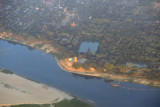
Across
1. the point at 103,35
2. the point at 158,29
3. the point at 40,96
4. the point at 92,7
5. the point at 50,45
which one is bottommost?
the point at 40,96

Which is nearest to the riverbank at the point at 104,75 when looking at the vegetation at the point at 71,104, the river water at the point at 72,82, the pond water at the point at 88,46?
the river water at the point at 72,82

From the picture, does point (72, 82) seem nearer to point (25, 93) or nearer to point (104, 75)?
point (104, 75)

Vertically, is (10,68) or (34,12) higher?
(34,12)

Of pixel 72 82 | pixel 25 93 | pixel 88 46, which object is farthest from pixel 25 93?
pixel 88 46

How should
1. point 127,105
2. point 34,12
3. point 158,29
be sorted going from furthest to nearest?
point 34,12 < point 158,29 < point 127,105

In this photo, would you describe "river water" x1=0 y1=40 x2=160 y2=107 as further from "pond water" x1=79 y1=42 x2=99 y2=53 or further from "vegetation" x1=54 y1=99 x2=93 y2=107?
"pond water" x1=79 y1=42 x2=99 y2=53

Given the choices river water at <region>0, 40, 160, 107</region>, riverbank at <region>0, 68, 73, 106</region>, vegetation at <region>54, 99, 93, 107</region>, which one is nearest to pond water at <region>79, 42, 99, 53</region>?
river water at <region>0, 40, 160, 107</region>

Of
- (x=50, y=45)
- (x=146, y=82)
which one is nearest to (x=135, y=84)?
(x=146, y=82)

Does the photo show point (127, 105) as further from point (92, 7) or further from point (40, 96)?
point (92, 7)

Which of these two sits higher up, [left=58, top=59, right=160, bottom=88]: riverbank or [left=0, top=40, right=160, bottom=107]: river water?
[left=58, top=59, right=160, bottom=88]: riverbank
